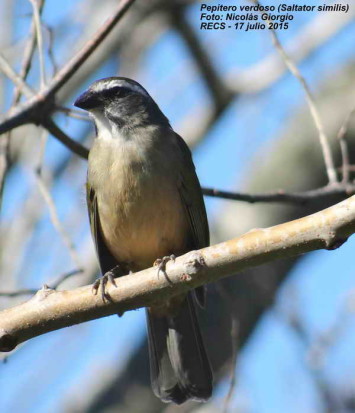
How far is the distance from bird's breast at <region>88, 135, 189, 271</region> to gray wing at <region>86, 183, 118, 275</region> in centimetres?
7

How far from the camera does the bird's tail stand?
486 centimetres

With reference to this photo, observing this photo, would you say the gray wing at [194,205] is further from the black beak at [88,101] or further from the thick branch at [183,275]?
the thick branch at [183,275]

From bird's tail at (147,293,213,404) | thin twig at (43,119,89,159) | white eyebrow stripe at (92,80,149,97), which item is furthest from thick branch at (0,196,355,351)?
white eyebrow stripe at (92,80,149,97)

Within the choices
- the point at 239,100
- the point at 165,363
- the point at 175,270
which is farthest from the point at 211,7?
the point at 175,270

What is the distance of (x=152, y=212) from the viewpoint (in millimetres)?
4836

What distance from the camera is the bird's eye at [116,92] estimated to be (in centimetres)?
523

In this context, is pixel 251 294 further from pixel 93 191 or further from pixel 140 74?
pixel 140 74

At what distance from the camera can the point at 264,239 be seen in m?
3.09

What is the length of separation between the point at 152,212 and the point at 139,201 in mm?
110

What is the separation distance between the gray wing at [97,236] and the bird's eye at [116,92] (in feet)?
2.08

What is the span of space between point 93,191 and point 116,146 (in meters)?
0.35

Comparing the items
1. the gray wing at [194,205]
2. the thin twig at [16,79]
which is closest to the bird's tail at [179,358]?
the gray wing at [194,205]

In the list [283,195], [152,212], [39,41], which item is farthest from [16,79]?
[283,195]

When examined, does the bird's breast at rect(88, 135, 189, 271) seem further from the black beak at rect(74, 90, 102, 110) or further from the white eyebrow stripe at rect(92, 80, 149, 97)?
the white eyebrow stripe at rect(92, 80, 149, 97)
